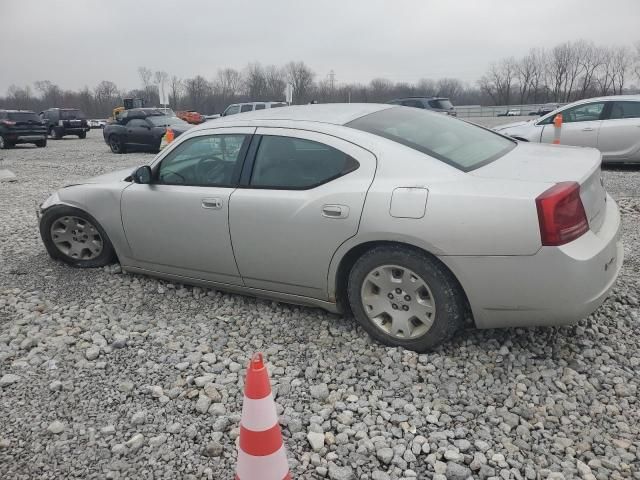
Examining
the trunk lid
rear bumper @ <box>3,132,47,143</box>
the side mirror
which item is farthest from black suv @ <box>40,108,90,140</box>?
the trunk lid

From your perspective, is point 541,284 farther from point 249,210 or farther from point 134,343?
point 134,343

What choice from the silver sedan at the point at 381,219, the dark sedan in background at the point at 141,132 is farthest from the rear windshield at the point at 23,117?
the silver sedan at the point at 381,219

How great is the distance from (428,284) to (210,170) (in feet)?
6.12

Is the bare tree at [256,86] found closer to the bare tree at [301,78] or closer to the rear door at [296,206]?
the bare tree at [301,78]

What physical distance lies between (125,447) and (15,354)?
142 centimetres

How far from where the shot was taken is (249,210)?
11.3 ft

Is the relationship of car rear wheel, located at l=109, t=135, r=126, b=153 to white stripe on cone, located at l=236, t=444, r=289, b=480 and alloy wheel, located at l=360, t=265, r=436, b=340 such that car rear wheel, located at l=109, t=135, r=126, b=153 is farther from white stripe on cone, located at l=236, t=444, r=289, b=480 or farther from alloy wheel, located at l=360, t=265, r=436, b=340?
white stripe on cone, located at l=236, t=444, r=289, b=480

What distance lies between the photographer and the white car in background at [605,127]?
9.20m

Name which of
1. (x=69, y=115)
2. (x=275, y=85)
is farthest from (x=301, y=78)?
(x=69, y=115)

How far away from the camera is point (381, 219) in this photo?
293 cm

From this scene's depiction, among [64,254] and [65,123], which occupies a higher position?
[65,123]

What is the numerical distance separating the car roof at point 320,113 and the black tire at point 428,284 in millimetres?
996

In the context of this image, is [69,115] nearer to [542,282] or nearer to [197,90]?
[542,282]

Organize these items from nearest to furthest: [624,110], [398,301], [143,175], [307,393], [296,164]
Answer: [307,393] < [398,301] < [296,164] < [143,175] < [624,110]
